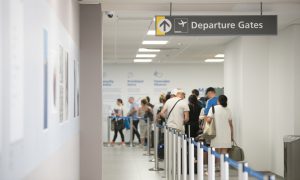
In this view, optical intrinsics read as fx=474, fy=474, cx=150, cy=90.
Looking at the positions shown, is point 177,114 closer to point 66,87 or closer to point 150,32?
point 150,32

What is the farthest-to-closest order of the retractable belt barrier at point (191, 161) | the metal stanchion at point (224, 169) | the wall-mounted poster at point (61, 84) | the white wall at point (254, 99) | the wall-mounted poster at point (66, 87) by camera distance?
1. the white wall at point (254, 99)
2. the wall-mounted poster at point (66, 87)
3. the wall-mounted poster at point (61, 84)
4. the metal stanchion at point (224, 169)
5. the retractable belt barrier at point (191, 161)

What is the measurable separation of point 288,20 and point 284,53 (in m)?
0.94

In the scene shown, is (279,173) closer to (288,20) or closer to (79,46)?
(288,20)

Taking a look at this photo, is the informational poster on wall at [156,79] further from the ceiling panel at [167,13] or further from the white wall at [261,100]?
the white wall at [261,100]

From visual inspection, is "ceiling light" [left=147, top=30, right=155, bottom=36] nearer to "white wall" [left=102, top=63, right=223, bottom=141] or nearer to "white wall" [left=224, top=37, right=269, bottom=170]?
"white wall" [left=224, top=37, right=269, bottom=170]

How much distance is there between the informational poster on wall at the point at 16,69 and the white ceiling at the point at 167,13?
5.07m

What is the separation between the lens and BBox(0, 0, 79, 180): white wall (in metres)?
2.57

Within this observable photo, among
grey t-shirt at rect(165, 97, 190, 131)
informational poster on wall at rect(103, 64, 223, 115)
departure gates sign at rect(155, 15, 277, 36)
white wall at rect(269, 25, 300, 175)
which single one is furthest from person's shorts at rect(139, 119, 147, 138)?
departure gates sign at rect(155, 15, 277, 36)

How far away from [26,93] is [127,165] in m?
9.15

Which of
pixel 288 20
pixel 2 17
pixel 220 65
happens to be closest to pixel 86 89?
pixel 288 20

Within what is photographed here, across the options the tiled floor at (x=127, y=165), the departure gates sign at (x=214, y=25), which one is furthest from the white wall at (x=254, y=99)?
the departure gates sign at (x=214, y=25)

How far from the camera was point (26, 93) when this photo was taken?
10.1 feet

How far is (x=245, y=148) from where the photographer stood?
11242 millimetres

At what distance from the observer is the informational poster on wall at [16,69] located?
8.70 feet
